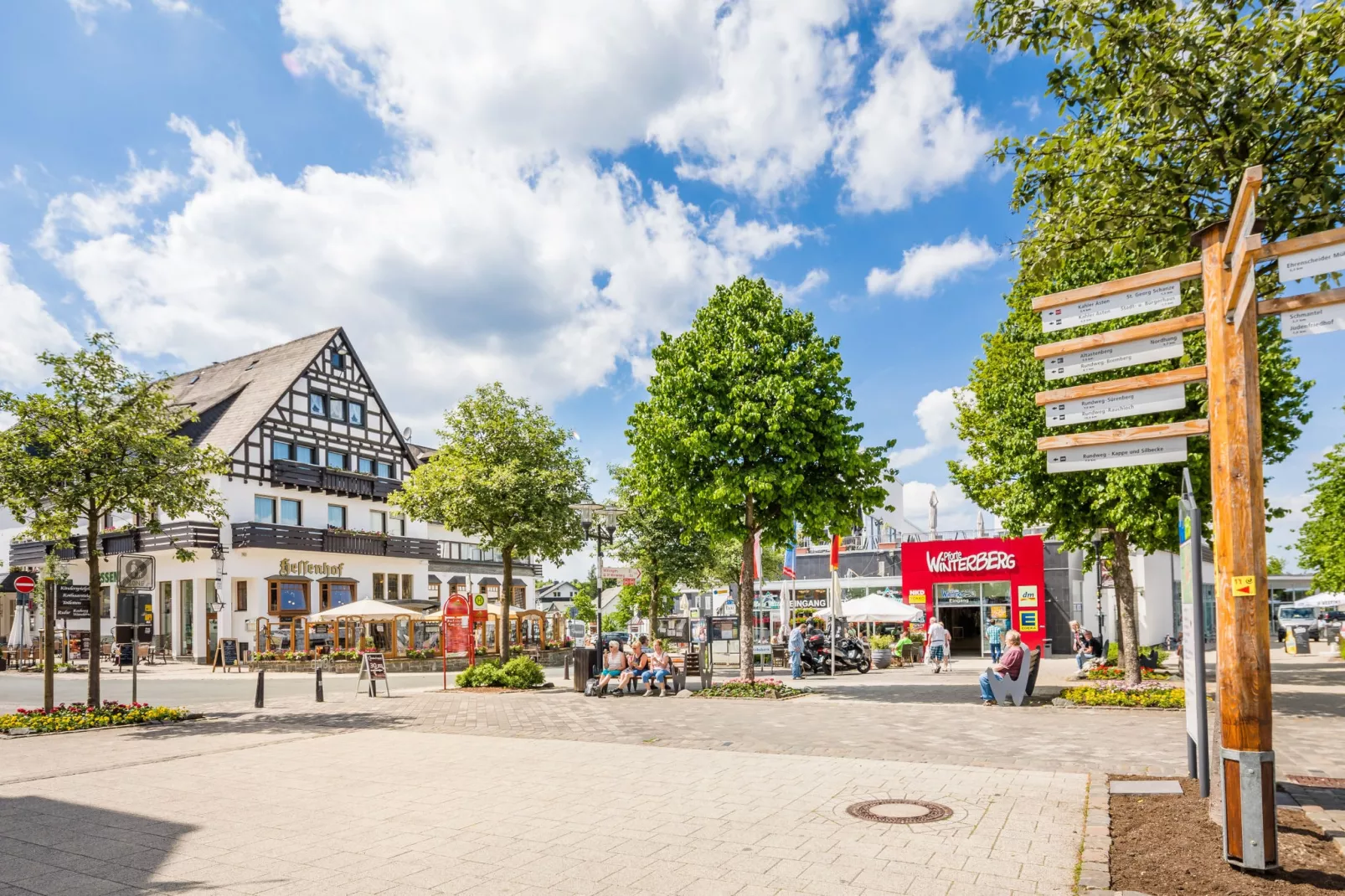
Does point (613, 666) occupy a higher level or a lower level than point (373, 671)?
higher

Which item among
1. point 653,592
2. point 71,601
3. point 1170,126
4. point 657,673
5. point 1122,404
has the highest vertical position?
point 1170,126

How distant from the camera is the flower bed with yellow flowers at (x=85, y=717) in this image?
1517 cm

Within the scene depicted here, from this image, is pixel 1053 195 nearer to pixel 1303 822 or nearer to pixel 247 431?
pixel 1303 822

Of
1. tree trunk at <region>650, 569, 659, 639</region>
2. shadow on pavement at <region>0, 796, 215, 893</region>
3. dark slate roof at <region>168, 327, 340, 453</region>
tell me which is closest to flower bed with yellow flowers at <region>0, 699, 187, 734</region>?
shadow on pavement at <region>0, 796, 215, 893</region>

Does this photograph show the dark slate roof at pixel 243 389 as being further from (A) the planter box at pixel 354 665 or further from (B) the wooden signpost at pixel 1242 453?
(B) the wooden signpost at pixel 1242 453

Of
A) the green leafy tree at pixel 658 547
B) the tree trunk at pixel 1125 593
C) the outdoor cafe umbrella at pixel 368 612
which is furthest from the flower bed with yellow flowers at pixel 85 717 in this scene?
the green leafy tree at pixel 658 547

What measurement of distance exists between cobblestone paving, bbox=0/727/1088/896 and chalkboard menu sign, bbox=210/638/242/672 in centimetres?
2518

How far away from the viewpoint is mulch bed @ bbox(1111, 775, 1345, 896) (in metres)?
5.53

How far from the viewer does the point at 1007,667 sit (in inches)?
687

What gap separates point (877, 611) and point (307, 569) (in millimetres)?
25772

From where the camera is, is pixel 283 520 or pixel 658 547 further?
pixel 283 520

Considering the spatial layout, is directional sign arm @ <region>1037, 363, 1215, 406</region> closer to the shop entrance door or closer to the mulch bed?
the mulch bed

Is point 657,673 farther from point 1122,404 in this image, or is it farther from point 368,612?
point 1122,404

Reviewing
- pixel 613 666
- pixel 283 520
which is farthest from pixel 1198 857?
pixel 283 520
